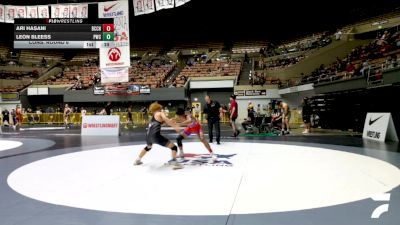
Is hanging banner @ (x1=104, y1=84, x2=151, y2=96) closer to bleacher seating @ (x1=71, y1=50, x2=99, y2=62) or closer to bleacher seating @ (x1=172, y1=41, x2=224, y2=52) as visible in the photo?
bleacher seating @ (x1=172, y1=41, x2=224, y2=52)

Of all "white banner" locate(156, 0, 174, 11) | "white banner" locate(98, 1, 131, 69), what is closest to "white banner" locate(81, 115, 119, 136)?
"white banner" locate(98, 1, 131, 69)

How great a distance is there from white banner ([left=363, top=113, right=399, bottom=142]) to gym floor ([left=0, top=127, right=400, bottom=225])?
12.4 ft

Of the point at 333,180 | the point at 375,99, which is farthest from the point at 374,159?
the point at 375,99

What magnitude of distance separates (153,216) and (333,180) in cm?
302

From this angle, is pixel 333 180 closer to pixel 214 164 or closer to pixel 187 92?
pixel 214 164

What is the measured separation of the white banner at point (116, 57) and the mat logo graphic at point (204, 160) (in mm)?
8454

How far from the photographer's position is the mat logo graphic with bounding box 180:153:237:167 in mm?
6753

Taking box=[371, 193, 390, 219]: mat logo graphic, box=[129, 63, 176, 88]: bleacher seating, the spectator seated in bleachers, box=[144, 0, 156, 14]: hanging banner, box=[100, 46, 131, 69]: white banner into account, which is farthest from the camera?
box=[129, 63, 176, 88]: bleacher seating

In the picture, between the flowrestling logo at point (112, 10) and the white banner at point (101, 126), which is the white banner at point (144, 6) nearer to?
the flowrestling logo at point (112, 10)

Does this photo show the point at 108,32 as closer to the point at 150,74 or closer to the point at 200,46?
the point at 150,74

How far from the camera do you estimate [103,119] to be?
1608 centimetres

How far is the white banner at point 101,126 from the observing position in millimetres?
15715
